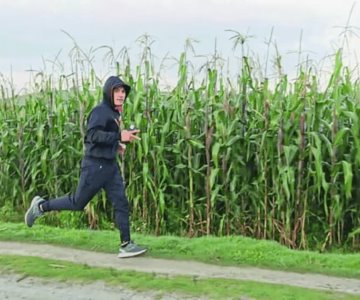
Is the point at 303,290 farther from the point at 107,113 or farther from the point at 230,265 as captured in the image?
the point at 107,113

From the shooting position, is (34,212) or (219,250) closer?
(219,250)

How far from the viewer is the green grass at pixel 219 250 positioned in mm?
7156

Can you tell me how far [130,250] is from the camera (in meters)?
7.56

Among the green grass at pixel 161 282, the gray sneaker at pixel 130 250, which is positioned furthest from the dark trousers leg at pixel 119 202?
the green grass at pixel 161 282

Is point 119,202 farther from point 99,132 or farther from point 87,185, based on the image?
point 99,132

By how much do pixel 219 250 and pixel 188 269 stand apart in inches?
26.0

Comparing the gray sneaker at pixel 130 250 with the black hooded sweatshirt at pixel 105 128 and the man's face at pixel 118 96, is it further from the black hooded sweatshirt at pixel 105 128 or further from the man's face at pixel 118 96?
the man's face at pixel 118 96

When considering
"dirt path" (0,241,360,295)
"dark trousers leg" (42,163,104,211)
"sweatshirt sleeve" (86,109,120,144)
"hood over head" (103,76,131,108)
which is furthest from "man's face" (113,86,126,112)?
"dirt path" (0,241,360,295)

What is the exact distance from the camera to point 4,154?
10.2m

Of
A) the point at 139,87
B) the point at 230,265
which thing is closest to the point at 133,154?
the point at 139,87

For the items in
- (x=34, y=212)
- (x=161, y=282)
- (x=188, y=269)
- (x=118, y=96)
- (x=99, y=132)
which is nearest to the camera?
(x=161, y=282)

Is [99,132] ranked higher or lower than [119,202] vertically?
higher

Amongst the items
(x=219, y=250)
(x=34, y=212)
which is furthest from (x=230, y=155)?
(x=34, y=212)

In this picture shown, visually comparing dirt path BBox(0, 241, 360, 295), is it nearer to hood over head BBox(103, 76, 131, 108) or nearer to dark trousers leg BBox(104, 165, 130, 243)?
dark trousers leg BBox(104, 165, 130, 243)
